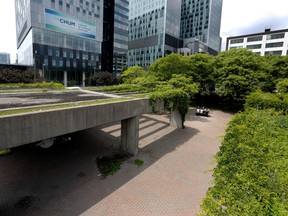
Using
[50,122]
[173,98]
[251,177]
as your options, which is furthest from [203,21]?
[251,177]

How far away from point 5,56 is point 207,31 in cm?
19566

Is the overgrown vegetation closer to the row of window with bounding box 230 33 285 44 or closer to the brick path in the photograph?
the brick path

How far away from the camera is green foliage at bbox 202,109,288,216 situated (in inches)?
129

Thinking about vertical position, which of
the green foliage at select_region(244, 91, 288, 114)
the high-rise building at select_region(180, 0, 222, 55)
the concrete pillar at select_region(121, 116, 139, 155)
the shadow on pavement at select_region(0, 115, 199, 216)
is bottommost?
the shadow on pavement at select_region(0, 115, 199, 216)

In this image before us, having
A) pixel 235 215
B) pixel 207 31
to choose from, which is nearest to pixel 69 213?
pixel 235 215

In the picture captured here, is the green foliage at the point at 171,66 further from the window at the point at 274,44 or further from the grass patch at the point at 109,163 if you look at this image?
the window at the point at 274,44

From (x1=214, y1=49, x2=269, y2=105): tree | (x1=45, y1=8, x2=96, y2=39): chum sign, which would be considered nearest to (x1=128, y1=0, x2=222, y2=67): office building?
(x1=45, y1=8, x2=96, y2=39): chum sign

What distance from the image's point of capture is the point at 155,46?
65500 millimetres

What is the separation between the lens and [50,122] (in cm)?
655

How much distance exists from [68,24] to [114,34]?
1874 centimetres

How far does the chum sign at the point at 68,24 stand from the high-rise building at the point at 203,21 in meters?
40.7

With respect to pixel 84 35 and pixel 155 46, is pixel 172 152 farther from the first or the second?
pixel 155 46

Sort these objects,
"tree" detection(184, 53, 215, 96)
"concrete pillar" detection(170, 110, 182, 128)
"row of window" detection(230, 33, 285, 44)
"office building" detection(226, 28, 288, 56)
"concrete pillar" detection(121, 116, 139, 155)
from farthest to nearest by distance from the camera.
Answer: "row of window" detection(230, 33, 285, 44) → "office building" detection(226, 28, 288, 56) → "tree" detection(184, 53, 215, 96) → "concrete pillar" detection(170, 110, 182, 128) → "concrete pillar" detection(121, 116, 139, 155)

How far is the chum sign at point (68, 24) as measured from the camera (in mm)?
42000
